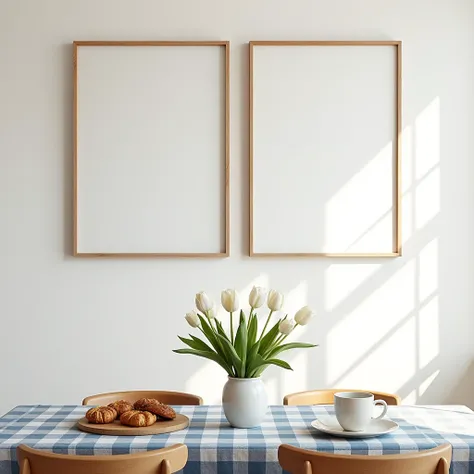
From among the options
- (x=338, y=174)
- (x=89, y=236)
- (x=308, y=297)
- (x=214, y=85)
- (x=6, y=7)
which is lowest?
(x=308, y=297)

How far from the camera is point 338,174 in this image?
3609mm

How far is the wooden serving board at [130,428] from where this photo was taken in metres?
2.24

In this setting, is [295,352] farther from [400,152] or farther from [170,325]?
[400,152]

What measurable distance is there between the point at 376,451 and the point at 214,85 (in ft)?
6.64

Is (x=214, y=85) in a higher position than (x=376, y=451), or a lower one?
higher

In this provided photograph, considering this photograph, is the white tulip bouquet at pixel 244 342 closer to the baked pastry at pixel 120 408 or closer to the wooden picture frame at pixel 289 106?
the baked pastry at pixel 120 408

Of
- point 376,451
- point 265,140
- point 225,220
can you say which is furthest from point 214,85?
point 376,451

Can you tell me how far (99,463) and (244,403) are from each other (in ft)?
1.87

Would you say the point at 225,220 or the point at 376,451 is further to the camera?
the point at 225,220

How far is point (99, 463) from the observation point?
190cm

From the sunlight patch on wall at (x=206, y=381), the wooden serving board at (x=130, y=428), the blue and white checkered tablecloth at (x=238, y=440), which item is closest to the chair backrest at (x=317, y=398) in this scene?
the blue and white checkered tablecloth at (x=238, y=440)

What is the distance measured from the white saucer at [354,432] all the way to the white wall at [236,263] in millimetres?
1190

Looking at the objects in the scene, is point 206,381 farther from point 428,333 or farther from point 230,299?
point 230,299

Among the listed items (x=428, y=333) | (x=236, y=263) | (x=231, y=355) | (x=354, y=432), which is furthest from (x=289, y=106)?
(x=354, y=432)
